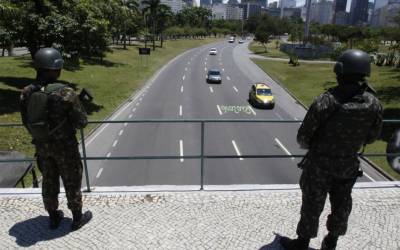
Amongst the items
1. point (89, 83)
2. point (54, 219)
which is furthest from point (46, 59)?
point (89, 83)

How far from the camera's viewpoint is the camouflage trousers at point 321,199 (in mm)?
3943

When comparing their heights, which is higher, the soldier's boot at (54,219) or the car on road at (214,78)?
the soldier's boot at (54,219)

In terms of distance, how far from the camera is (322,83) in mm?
39875

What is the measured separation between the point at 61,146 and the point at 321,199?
2.88 metres

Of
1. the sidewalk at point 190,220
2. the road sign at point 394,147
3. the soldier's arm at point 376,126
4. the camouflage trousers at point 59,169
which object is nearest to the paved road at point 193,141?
the sidewalk at point 190,220

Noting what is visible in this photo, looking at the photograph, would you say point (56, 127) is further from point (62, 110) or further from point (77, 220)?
point (77, 220)

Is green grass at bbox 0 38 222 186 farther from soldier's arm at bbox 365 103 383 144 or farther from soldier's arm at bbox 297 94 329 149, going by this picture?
soldier's arm at bbox 365 103 383 144

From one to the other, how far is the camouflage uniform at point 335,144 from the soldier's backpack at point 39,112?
268 cm

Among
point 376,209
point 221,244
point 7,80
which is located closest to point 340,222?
point 221,244

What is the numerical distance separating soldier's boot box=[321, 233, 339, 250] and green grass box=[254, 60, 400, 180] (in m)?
13.2

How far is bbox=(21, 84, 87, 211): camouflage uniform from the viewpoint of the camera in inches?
166

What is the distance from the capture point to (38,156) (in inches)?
176

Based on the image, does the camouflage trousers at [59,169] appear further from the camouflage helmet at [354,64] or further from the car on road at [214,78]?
the car on road at [214,78]

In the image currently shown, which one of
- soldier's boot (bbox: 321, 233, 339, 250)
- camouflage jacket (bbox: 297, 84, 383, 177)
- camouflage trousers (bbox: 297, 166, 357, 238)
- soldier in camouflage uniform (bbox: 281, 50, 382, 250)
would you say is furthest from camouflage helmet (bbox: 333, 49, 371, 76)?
soldier's boot (bbox: 321, 233, 339, 250)
